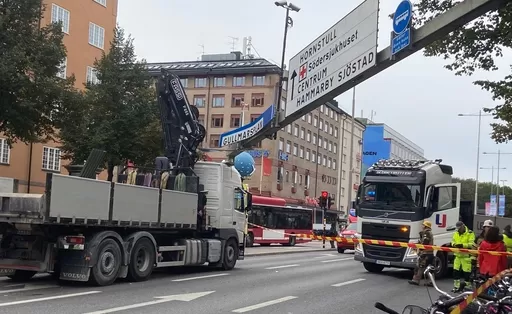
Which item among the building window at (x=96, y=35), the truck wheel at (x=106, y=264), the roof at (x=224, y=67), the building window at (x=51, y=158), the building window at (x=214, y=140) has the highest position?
the roof at (x=224, y=67)

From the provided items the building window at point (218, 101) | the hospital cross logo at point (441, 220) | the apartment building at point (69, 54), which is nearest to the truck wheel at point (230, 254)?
the hospital cross logo at point (441, 220)

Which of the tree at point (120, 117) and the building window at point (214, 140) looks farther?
the building window at point (214, 140)

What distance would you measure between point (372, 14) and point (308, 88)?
9.39 ft

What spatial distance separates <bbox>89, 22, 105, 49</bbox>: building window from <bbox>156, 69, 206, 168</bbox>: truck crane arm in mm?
27168

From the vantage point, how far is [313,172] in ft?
283

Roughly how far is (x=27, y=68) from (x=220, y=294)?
1267cm

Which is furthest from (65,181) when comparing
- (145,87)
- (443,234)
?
(145,87)

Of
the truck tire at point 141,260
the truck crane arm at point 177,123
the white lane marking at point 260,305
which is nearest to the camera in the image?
the white lane marking at point 260,305

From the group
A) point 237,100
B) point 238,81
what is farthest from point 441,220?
point 238,81

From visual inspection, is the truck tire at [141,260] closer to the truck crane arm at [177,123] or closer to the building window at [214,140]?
the truck crane arm at [177,123]

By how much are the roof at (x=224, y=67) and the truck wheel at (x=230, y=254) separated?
56064 millimetres

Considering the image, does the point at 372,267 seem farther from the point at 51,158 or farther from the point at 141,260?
the point at 51,158

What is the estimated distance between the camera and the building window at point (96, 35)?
4228cm

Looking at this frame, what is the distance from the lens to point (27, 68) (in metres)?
20.7
